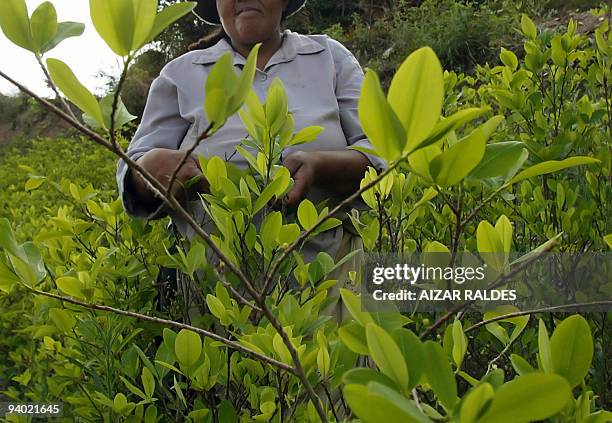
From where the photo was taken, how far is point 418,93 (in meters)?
0.43

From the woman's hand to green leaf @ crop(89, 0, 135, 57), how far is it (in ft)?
2.35

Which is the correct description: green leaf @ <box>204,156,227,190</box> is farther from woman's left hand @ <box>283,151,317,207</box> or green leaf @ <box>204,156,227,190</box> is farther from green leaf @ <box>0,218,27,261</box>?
green leaf @ <box>0,218,27,261</box>

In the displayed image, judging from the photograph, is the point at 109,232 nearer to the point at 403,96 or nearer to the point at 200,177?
the point at 200,177

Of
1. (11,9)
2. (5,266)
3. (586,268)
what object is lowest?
(586,268)

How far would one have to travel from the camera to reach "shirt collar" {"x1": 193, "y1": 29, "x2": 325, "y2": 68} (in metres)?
1.58

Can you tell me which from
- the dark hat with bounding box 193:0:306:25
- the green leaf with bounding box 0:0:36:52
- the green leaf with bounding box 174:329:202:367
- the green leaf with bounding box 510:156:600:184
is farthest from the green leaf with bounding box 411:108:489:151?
the dark hat with bounding box 193:0:306:25

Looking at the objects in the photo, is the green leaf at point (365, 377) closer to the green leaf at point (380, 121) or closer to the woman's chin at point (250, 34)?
the green leaf at point (380, 121)

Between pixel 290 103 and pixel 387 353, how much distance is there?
3.70 feet

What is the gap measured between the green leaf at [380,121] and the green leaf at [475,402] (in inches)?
6.5

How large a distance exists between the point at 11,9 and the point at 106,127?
114 millimetres

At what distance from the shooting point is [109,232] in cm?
161

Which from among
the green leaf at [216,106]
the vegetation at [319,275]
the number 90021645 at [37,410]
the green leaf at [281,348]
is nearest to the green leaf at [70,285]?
the vegetation at [319,275]

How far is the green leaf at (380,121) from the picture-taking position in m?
0.42

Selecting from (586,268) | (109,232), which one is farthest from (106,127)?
(586,268)
